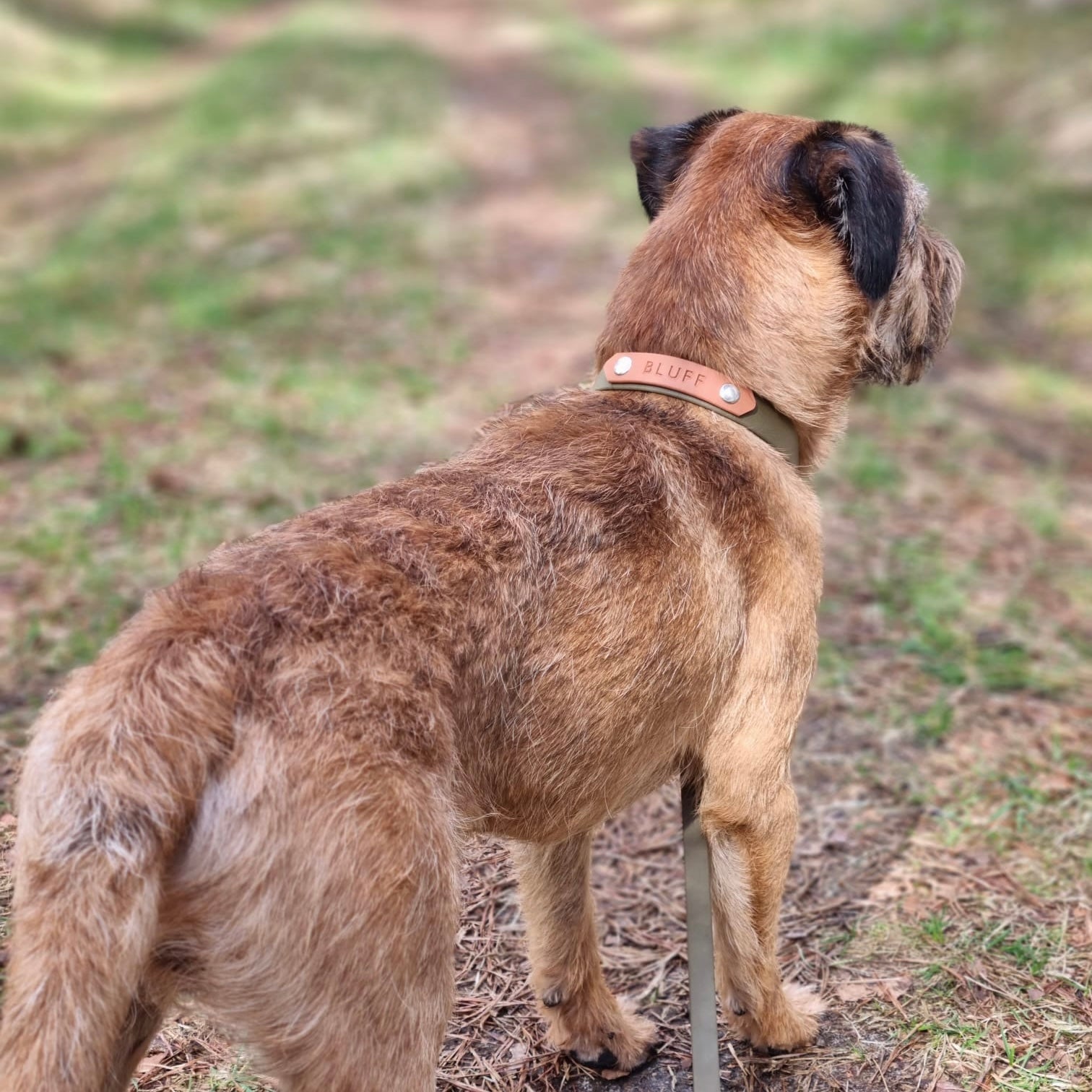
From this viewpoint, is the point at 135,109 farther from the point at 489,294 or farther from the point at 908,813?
the point at 908,813

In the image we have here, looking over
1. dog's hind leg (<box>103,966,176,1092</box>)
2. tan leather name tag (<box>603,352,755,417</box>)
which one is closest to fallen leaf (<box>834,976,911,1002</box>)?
tan leather name tag (<box>603,352,755,417</box>)

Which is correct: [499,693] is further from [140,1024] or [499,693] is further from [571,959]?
[571,959]

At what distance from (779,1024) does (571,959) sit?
0.55 meters

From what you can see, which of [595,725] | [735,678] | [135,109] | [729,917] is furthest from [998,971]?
[135,109]

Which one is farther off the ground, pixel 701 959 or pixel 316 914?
pixel 316 914

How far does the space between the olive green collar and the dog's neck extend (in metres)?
0.03

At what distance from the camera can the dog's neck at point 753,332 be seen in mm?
2826

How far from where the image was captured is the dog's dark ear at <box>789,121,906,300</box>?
2.78 m

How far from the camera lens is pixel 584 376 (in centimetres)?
463

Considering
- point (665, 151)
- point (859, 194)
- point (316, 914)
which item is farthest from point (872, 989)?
point (665, 151)

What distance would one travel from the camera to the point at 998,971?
10.2ft

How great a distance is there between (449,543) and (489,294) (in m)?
7.17

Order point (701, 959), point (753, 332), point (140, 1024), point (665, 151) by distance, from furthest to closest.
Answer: point (665, 151) → point (753, 332) → point (701, 959) → point (140, 1024)

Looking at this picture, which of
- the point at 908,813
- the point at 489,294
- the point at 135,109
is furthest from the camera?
the point at 135,109
